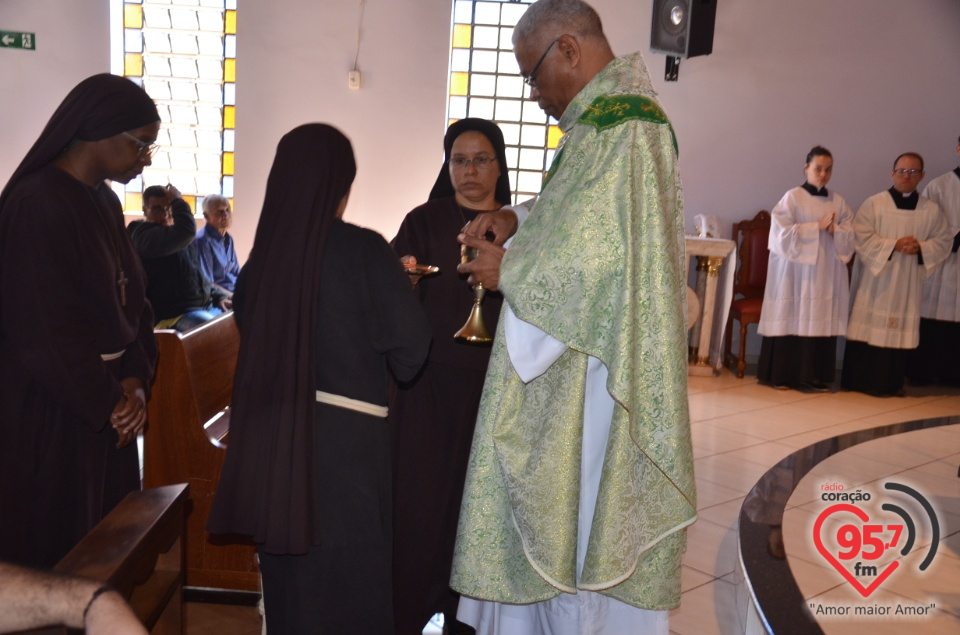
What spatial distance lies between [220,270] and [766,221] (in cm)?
544

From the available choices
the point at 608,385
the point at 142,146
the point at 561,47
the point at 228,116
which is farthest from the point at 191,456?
the point at 228,116

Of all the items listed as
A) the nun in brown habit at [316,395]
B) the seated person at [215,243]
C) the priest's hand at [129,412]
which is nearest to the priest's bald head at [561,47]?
the nun in brown habit at [316,395]

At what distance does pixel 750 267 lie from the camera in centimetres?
901

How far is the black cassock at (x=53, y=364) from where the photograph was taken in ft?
7.76

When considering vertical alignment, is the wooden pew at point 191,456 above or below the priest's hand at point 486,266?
below

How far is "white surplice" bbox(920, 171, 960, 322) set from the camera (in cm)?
841

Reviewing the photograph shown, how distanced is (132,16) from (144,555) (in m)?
9.17

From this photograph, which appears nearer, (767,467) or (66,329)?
(66,329)

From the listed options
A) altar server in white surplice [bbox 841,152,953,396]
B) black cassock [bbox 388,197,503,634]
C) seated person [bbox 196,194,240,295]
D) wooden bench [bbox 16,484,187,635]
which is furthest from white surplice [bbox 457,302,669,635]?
altar server in white surplice [bbox 841,152,953,396]

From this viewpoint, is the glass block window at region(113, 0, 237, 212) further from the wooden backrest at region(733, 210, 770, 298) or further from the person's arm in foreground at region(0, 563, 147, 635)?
the person's arm in foreground at region(0, 563, 147, 635)

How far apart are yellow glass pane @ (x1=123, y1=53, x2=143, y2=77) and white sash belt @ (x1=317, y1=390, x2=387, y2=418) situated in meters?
8.44

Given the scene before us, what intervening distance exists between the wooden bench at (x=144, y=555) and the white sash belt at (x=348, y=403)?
1.36 feet

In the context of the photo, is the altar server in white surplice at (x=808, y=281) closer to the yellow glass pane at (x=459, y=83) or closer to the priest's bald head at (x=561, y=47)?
the yellow glass pane at (x=459, y=83)

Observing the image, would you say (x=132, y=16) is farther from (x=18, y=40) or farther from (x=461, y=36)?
(x=461, y=36)
